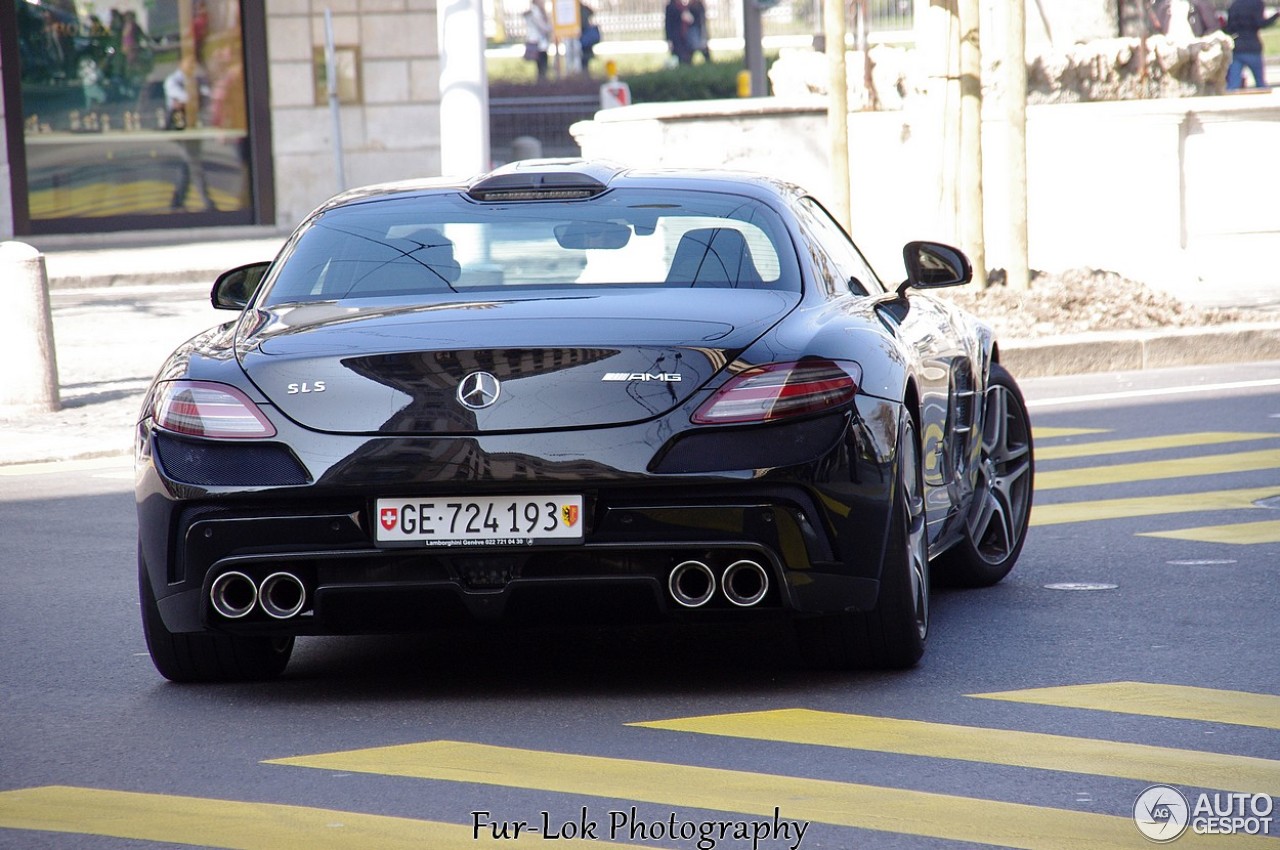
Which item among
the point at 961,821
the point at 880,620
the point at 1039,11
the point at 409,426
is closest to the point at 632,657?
the point at 880,620

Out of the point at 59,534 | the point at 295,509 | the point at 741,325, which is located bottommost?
the point at 59,534

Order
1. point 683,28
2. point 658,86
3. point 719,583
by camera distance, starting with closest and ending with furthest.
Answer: point 719,583
point 658,86
point 683,28

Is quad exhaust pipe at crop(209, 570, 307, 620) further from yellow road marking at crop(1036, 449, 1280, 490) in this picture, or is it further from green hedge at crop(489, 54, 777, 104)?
green hedge at crop(489, 54, 777, 104)

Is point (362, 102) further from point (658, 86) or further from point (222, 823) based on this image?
point (222, 823)

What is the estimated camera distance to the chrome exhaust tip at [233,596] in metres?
5.19

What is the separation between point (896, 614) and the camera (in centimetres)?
541

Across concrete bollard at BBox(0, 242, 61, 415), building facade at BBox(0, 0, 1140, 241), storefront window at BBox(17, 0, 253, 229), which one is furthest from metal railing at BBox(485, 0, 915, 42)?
concrete bollard at BBox(0, 242, 61, 415)

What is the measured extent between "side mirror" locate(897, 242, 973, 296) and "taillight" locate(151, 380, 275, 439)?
2.30 metres

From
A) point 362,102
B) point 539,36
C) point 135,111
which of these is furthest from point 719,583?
point 539,36

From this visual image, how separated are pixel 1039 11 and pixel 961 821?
16.5 metres

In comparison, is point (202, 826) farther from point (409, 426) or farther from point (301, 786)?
point (409, 426)

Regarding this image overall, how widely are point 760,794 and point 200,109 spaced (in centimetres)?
2037

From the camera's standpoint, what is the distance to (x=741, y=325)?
17.1 ft

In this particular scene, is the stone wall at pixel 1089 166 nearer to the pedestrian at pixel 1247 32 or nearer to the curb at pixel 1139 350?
the curb at pixel 1139 350
